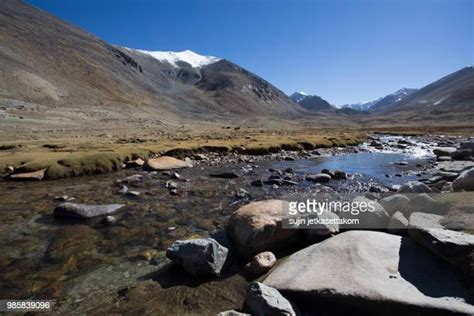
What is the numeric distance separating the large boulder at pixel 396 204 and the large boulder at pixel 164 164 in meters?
19.1

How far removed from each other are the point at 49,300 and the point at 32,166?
62.1ft

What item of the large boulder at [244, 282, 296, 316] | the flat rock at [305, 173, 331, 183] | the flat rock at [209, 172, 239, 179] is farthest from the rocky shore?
the flat rock at [305, 173, 331, 183]

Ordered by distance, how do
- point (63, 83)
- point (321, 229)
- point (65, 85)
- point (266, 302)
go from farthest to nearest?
point (63, 83), point (65, 85), point (321, 229), point (266, 302)

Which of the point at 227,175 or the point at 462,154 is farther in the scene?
the point at 462,154

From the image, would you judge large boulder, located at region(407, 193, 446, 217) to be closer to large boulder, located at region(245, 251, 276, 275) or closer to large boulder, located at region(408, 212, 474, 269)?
large boulder, located at region(408, 212, 474, 269)

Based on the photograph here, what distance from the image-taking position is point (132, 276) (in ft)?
27.3

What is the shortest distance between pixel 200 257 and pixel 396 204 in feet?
22.1

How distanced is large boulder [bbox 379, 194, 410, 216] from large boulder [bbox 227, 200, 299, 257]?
3.43 m

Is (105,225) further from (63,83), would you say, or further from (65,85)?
(63,83)

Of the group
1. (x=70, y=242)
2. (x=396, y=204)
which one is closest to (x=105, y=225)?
(x=70, y=242)

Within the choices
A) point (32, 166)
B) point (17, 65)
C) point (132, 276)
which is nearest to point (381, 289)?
point (132, 276)

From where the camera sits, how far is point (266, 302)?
596 cm

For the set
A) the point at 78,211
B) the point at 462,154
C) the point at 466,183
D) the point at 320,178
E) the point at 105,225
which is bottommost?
the point at 105,225

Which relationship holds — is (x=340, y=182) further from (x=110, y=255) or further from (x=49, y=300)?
(x=49, y=300)
